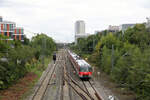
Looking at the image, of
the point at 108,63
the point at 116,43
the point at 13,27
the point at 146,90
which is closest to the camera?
the point at 146,90

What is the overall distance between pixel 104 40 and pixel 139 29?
7235mm

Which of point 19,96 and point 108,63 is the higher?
point 108,63

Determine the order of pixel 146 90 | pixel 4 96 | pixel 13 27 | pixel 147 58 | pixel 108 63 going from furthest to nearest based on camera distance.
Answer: pixel 13 27, pixel 108 63, pixel 4 96, pixel 147 58, pixel 146 90

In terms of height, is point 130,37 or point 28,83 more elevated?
point 130,37

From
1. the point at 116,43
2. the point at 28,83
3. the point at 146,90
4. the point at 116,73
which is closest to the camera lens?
the point at 146,90

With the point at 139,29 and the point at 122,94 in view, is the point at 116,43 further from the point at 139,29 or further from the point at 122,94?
the point at 122,94

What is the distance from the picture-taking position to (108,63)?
26438 millimetres

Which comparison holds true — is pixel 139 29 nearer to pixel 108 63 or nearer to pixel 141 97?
pixel 108 63

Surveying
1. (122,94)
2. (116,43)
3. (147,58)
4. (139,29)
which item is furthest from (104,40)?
(147,58)

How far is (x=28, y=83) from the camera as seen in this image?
23125mm

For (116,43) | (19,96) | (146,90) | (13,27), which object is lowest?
(19,96)

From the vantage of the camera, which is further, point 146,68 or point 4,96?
point 4,96

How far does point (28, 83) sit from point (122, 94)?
36.5 ft

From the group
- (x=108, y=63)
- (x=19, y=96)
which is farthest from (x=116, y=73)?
(x=19, y=96)
